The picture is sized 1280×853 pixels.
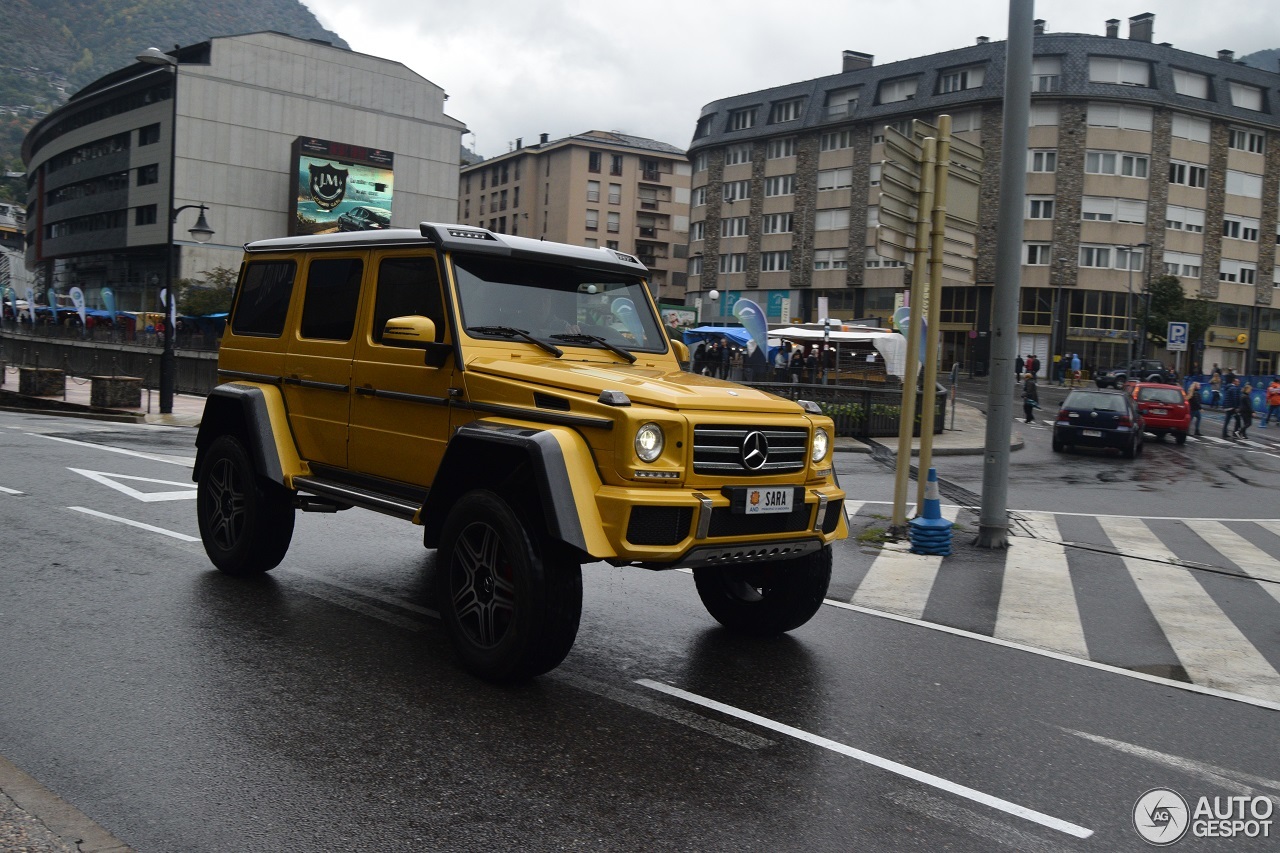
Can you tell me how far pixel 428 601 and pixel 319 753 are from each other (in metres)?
2.79

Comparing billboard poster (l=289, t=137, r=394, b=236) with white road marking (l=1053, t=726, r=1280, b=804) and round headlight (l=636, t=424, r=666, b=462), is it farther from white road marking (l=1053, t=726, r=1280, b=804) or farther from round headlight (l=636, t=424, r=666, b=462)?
white road marking (l=1053, t=726, r=1280, b=804)

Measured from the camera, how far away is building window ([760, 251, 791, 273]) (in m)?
79.6

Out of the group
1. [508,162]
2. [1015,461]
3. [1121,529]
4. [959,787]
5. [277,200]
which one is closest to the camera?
[959,787]

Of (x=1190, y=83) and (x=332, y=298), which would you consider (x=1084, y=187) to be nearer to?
(x=1190, y=83)

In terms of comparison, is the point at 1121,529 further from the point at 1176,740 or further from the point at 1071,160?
the point at 1071,160

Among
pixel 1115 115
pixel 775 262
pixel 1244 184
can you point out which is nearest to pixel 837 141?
pixel 775 262

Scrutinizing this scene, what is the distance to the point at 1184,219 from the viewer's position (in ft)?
224

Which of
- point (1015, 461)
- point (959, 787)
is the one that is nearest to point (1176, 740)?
point (959, 787)

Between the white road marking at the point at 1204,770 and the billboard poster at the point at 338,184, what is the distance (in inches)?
3003

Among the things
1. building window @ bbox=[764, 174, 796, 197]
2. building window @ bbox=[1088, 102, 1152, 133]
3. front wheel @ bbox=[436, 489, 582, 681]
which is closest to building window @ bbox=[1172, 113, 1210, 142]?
building window @ bbox=[1088, 102, 1152, 133]

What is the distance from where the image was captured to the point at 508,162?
11950 cm

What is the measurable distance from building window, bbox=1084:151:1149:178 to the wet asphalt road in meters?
65.7

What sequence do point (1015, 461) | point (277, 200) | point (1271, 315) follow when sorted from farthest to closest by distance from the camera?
point (277, 200) < point (1271, 315) < point (1015, 461)

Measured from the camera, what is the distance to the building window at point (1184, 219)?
222 ft
